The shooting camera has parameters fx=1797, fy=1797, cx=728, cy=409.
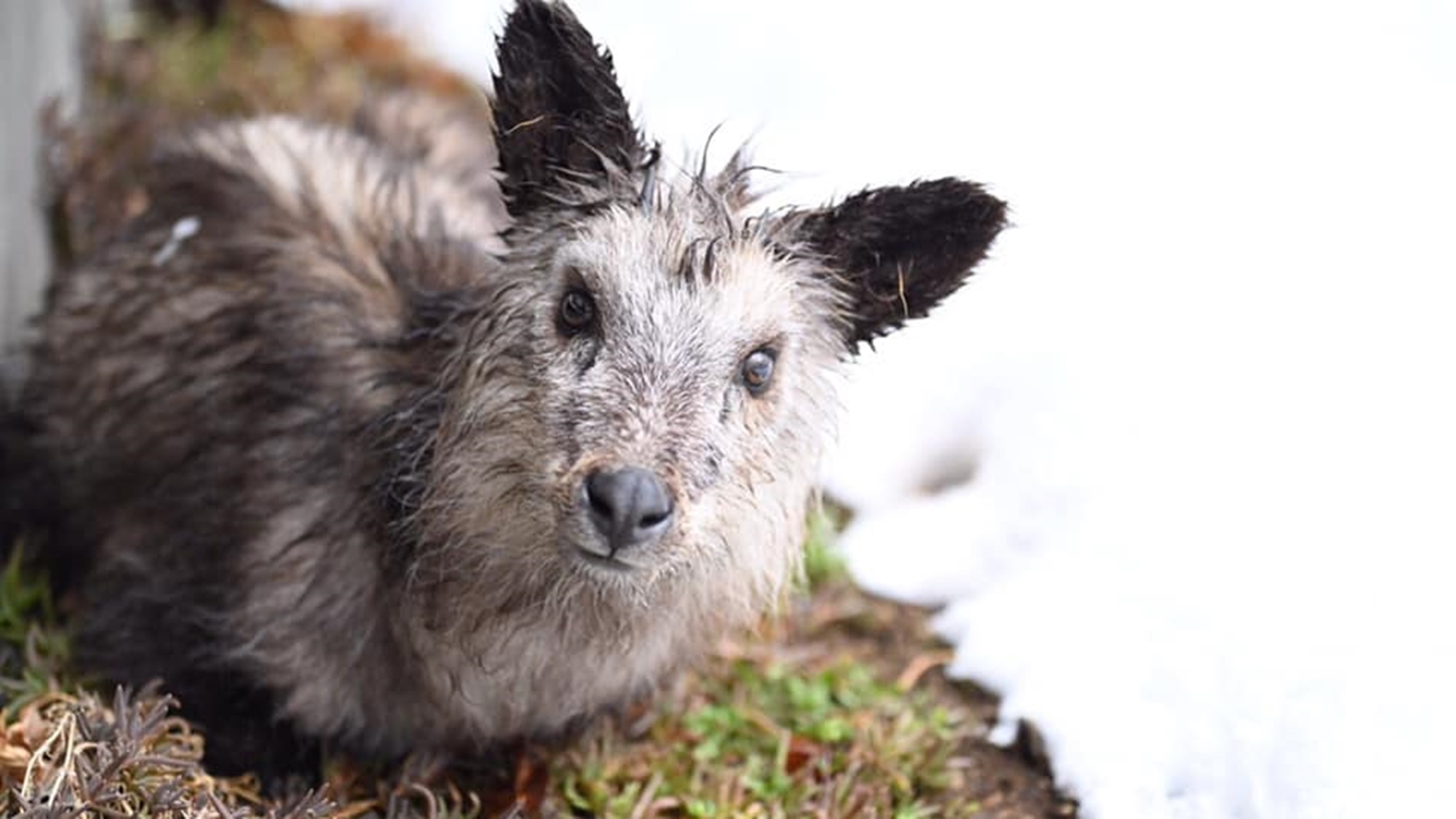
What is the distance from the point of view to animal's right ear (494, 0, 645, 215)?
409cm

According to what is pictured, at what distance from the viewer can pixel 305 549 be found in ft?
15.5

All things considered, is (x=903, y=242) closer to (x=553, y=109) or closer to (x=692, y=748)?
(x=553, y=109)

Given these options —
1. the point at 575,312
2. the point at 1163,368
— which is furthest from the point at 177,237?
the point at 1163,368

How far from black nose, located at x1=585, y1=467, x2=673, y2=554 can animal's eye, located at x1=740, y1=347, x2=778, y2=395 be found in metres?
0.55

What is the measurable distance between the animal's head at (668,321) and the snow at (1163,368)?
48 centimetres

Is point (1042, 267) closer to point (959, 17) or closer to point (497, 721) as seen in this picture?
point (959, 17)

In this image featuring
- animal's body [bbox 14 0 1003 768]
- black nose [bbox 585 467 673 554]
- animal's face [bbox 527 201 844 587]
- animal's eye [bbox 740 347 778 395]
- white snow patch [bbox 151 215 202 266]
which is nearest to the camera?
black nose [bbox 585 467 673 554]

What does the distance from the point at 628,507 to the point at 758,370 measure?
69 centimetres

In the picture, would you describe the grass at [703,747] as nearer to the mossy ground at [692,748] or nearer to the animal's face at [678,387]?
the mossy ground at [692,748]

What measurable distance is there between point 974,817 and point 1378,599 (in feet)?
4.15

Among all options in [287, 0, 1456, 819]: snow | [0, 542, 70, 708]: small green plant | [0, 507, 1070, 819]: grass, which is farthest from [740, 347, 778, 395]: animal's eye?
[0, 542, 70, 708]: small green plant

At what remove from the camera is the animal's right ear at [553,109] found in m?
4.09

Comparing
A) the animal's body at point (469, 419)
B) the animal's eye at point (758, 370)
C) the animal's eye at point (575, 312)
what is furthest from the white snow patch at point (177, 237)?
the animal's eye at point (758, 370)

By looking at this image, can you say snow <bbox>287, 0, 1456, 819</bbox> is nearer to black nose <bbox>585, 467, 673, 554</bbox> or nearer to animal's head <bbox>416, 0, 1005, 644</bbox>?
animal's head <bbox>416, 0, 1005, 644</bbox>
